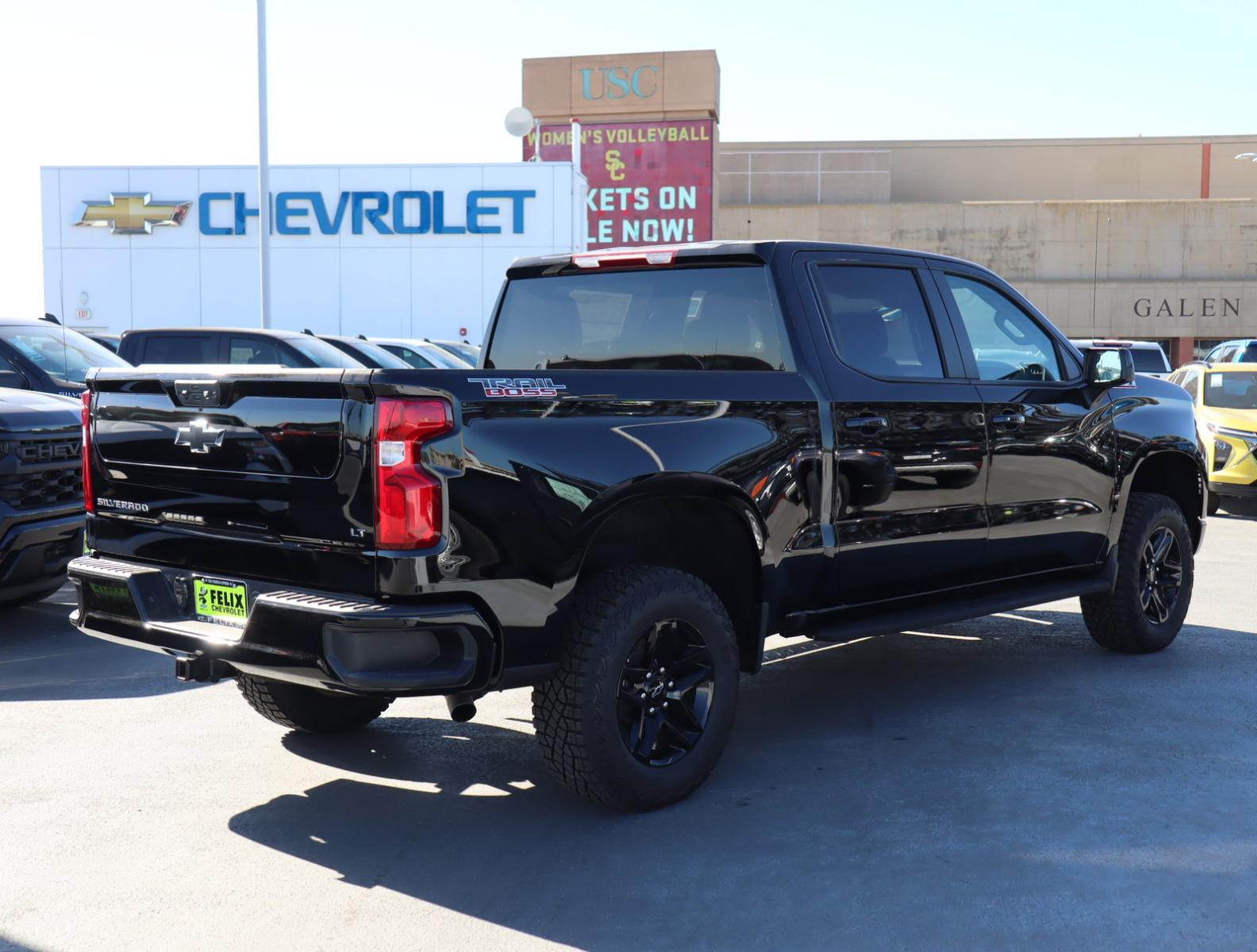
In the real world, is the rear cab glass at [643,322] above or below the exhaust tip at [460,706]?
above

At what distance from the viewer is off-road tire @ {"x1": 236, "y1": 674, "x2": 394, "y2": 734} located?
5.12 m

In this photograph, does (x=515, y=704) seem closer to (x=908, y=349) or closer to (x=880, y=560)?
(x=880, y=560)

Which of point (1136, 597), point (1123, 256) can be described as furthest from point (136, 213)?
point (1123, 256)

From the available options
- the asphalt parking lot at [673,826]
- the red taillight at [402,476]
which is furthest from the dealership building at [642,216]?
the red taillight at [402,476]

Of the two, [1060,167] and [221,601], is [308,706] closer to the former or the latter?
[221,601]

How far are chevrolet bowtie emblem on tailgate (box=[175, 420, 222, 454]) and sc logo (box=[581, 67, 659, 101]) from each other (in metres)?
57.1

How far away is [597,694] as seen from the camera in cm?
416

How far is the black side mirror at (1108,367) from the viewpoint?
627 cm

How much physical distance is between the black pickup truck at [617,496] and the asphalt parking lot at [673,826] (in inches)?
15.2

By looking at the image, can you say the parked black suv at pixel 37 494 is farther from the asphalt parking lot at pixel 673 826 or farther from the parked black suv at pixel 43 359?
the parked black suv at pixel 43 359

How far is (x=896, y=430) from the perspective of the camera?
17.0 feet

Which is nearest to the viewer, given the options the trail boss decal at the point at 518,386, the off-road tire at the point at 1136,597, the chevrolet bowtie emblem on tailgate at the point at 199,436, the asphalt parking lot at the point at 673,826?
the asphalt parking lot at the point at 673,826

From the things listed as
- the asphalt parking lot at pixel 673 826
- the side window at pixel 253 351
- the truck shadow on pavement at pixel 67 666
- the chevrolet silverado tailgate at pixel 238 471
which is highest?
the side window at pixel 253 351

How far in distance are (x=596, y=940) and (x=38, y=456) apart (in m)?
4.98
